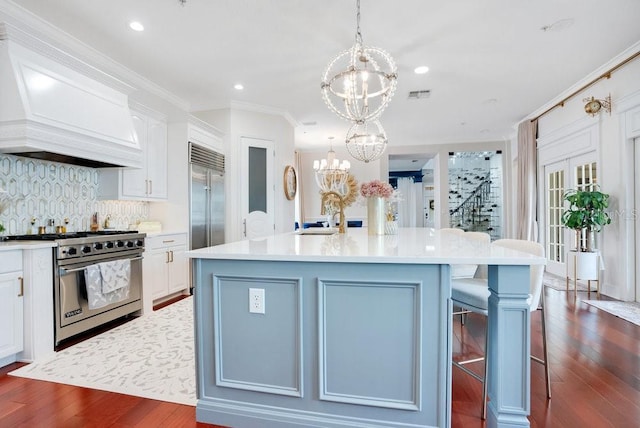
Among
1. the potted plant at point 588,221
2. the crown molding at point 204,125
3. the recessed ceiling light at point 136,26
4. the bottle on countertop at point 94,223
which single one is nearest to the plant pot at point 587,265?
the potted plant at point 588,221

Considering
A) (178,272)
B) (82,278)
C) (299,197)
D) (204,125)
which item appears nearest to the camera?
(82,278)

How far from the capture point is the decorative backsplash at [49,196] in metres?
2.81

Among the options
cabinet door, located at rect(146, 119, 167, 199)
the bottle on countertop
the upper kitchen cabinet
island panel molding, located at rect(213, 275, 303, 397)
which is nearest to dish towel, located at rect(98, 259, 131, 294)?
the bottle on countertop

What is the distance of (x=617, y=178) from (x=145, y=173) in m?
5.88

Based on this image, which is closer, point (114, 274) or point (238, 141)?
point (114, 274)

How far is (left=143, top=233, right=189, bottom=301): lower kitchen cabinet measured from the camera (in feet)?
11.9

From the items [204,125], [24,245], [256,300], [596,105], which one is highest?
[596,105]

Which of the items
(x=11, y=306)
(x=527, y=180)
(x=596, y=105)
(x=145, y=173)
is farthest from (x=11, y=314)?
(x=527, y=180)

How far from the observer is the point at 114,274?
3.04 meters

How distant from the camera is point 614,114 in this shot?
402 cm

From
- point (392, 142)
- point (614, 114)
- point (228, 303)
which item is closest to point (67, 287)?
point (228, 303)

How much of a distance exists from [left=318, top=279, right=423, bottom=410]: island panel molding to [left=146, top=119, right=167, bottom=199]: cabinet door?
3386mm

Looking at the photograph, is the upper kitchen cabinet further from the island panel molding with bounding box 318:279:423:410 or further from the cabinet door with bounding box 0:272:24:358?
the island panel molding with bounding box 318:279:423:410

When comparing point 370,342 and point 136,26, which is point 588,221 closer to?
point 370,342
